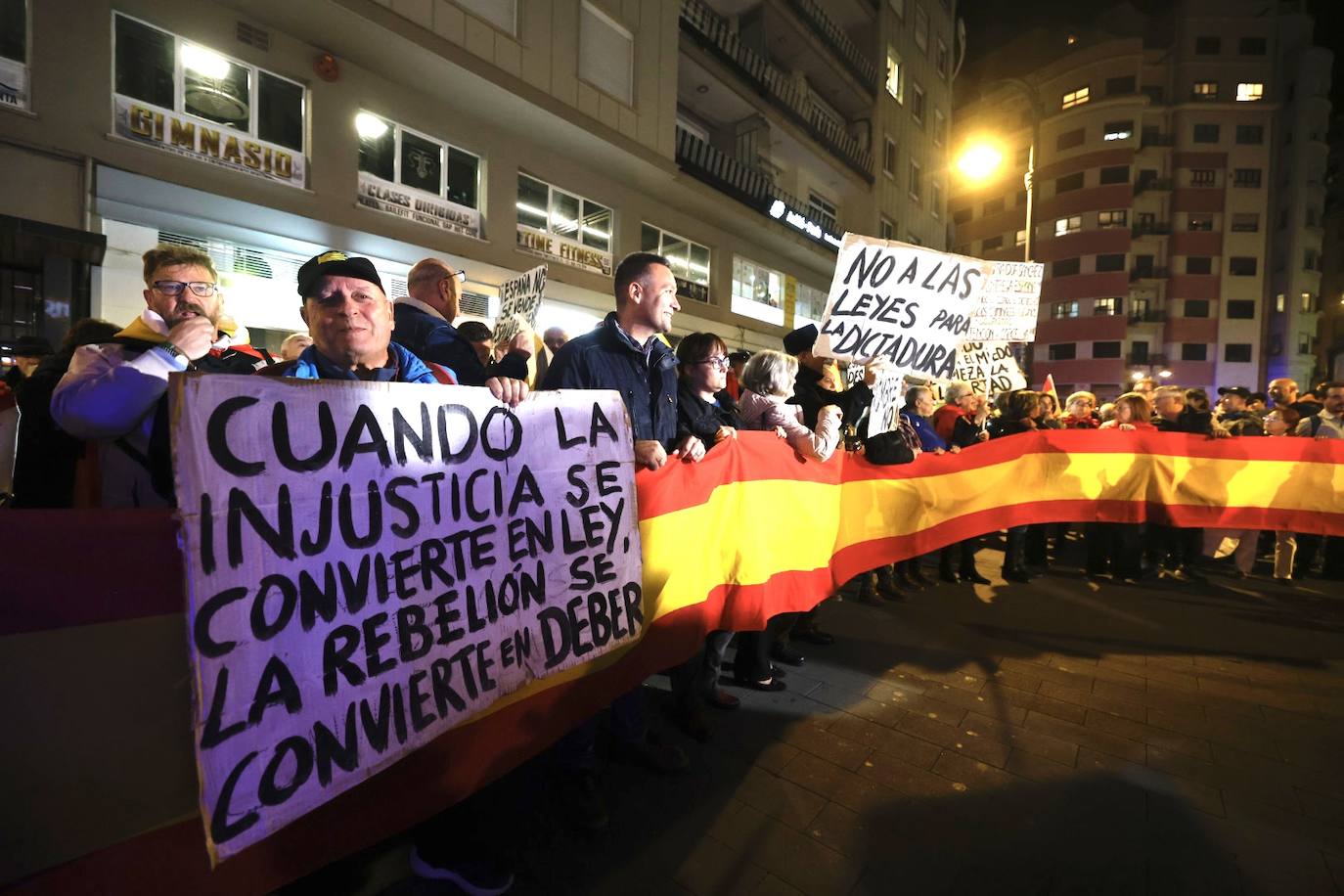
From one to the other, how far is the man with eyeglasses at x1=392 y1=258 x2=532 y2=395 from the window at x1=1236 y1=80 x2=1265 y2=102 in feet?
222

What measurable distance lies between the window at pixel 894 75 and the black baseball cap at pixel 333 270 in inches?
1076

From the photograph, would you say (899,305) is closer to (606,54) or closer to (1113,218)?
(606,54)

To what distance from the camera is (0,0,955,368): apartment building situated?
7191mm

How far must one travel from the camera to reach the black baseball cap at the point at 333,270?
1981 mm

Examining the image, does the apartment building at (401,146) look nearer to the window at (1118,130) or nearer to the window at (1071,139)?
the window at (1071,139)

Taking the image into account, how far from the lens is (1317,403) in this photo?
8516 millimetres

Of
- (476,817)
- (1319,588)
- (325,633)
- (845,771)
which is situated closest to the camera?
(325,633)

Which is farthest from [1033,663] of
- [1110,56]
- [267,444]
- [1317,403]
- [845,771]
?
[1110,56]

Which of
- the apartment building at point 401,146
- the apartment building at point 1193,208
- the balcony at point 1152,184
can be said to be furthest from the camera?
the balcony at point 1152,184

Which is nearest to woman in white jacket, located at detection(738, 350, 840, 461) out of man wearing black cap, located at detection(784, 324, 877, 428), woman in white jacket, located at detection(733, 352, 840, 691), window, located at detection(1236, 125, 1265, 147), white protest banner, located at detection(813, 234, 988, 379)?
woman in white jacket, located at detection(733, 352, 840, 691)

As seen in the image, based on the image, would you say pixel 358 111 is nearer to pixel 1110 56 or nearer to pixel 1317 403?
pixel 1317 403

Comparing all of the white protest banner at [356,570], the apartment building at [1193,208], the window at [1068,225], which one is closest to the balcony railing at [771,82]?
the white protest banner at [356,570]

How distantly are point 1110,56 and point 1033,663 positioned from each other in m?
62.5

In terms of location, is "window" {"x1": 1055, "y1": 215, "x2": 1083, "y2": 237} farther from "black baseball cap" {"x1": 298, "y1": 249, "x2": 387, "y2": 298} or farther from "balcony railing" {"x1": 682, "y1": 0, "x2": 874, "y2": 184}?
"black baseball cap" {"x1": 298, "y1": 249, "x2": 387, "y2": 298}
